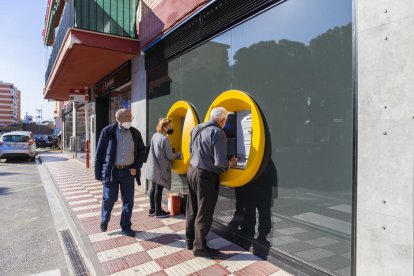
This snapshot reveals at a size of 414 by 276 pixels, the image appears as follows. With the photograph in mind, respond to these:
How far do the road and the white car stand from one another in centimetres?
835

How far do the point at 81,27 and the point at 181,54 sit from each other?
2.48 metres

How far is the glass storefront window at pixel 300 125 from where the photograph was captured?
2691 millimetres

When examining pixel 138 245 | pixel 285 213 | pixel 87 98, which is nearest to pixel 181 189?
pixel 138 245

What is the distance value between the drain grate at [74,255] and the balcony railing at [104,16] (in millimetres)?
4134

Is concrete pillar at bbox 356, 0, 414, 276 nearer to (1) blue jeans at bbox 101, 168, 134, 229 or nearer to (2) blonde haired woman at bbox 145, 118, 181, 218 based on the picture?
(1) blue jeans at bbox 101, 168, 134, 229

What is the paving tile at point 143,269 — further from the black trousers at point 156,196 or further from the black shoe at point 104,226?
the black trousers at point 156,196

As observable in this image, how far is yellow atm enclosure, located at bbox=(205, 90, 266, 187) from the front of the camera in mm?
3346

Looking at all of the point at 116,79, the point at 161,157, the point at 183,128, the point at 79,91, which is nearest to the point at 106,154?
the point at 161,157

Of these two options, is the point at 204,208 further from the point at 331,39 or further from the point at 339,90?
the point at 331,39

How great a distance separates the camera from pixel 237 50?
400cm

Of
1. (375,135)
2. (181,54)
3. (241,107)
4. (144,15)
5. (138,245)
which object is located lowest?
(138,245)

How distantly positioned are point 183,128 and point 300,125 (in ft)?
7.13

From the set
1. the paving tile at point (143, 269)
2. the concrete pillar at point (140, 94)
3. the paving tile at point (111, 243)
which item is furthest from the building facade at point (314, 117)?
the concrete pillar at point (140, 94)

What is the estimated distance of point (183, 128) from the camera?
4.81 metres
